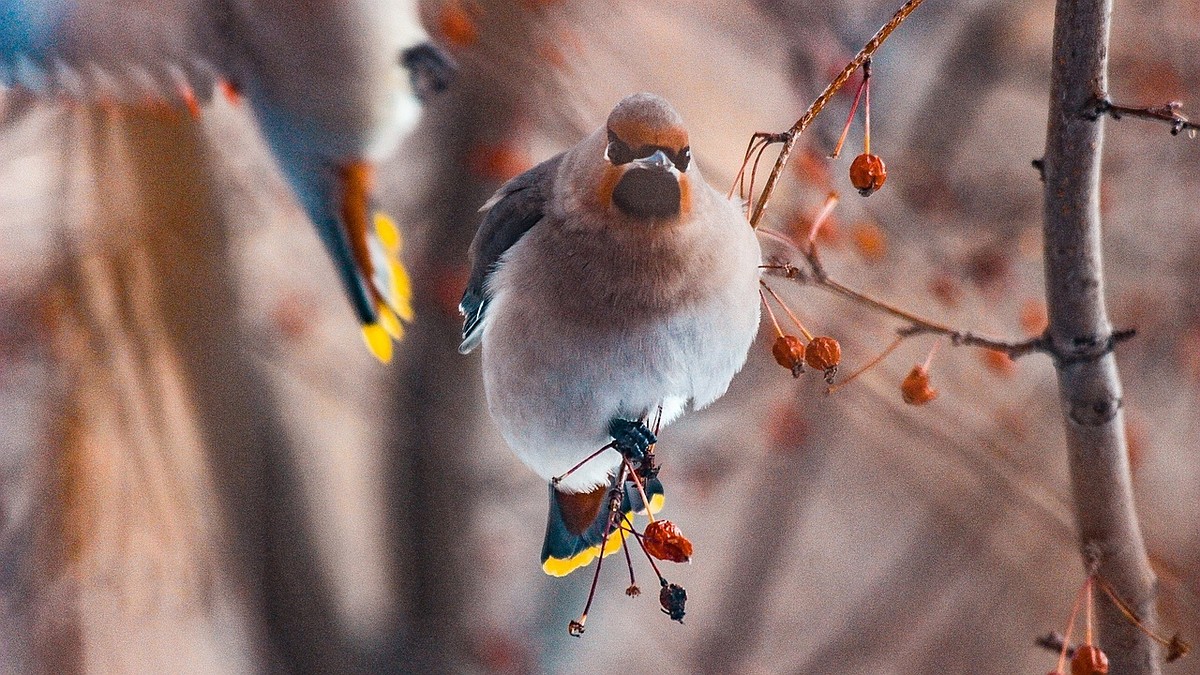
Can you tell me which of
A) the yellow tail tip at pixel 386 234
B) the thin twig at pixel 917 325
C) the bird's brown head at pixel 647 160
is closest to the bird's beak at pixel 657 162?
the bird's brown head at pixel 647 160

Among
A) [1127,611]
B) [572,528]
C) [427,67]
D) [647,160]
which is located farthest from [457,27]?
[1127,611]

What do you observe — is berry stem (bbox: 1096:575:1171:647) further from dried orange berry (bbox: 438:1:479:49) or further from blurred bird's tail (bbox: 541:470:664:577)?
dried orange berry (bbox: 438:1:479:49)

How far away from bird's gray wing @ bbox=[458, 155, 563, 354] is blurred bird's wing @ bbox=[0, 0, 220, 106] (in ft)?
1.75

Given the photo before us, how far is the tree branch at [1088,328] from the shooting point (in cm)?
96

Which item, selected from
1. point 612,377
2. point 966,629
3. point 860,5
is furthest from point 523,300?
point 966,629

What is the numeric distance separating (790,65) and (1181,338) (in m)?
1.35

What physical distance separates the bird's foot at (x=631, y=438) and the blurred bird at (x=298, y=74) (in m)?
0.31

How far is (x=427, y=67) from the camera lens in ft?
4.73

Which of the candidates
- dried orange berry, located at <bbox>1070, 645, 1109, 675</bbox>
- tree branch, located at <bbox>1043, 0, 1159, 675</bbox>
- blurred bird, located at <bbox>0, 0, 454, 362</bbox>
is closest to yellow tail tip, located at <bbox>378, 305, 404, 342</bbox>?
blurred bird, located at <bbox>0, 0, 454, 362</bbox>

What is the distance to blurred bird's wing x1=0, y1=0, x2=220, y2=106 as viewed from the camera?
51.3 inches

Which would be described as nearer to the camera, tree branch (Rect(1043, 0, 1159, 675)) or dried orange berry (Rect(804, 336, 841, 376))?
tree branch (Rect(1043, 0, 1159, 675))

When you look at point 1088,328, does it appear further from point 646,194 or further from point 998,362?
point 998,362

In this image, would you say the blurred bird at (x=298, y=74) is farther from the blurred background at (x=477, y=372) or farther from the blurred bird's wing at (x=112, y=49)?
the blurred background at (x=477, y=372)

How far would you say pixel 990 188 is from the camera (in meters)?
3.09
